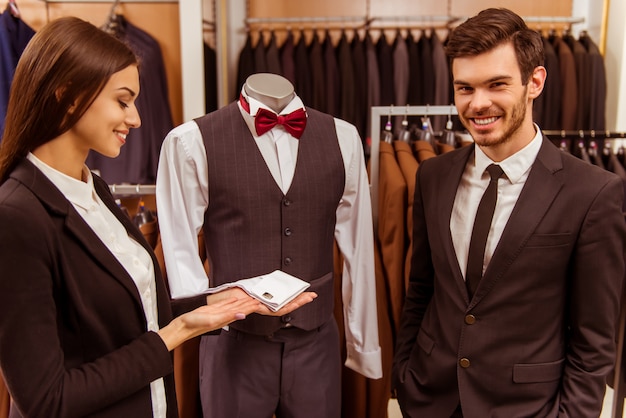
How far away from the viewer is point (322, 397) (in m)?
1.48

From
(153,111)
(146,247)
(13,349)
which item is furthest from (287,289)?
(153,111)

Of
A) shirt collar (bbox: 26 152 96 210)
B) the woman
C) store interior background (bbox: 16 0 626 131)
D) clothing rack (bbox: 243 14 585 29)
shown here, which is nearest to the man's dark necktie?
the woman

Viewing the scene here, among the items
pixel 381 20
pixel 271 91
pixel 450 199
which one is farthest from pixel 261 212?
pixel 381 20

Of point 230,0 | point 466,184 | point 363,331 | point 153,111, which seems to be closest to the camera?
point 466,184

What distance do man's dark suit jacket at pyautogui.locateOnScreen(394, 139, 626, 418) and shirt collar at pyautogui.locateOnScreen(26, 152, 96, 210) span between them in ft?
2.71

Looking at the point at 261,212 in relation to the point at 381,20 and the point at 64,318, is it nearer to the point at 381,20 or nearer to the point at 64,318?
the point at 64,318

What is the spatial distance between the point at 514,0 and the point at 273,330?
399 centimetres

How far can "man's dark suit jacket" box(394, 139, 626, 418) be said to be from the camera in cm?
115

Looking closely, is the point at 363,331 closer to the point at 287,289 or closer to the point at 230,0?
the point at 287,289

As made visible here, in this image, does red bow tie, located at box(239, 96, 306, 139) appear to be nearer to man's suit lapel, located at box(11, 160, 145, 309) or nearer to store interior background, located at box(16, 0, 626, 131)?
man's suit lapel, located at box(11, 160, 145, 309)

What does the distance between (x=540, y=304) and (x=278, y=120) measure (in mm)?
806

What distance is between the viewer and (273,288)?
125 cm

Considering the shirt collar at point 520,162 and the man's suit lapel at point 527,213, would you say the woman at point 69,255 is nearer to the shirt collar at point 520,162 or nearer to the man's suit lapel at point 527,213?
the man's suit lapel at point 527,213

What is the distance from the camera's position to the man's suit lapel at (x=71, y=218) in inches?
36.9
